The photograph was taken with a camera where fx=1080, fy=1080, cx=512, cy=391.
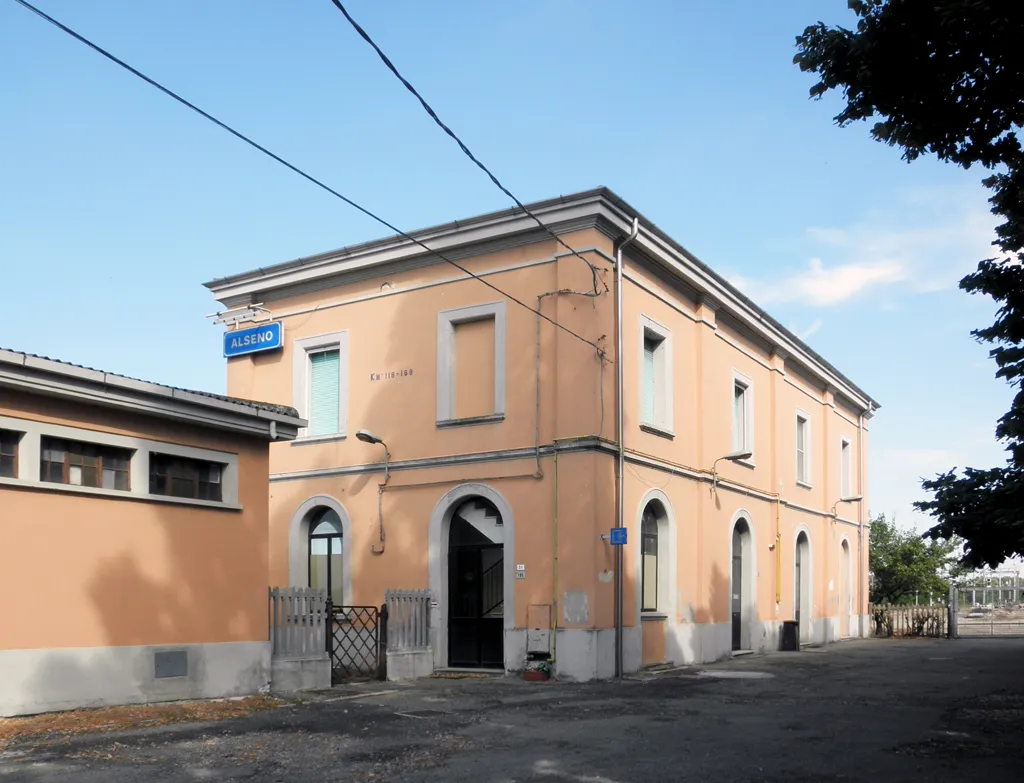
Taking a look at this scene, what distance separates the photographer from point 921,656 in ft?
84.6

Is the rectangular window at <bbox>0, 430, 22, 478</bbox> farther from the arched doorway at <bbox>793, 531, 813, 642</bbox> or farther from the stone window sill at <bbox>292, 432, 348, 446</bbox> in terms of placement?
the arched doorway at <bbox>793, 531, 813, 642</bbox>

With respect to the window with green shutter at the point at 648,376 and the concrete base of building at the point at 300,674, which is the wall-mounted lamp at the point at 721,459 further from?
the concrete base of building at the point at 300,674

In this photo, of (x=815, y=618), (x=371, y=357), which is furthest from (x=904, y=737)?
(x=815, y=618)

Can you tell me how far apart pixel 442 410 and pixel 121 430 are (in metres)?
8.04

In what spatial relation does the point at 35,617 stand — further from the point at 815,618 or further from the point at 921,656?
the point at 815,618

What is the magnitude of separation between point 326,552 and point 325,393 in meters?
3.35

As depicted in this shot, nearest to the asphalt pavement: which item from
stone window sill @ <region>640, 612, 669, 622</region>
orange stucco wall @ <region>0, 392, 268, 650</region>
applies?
orange stucco wall @ <region>0, 392, 268, 650</region>

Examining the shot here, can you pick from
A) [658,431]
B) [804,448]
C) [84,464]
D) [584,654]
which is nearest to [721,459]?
[658,431]

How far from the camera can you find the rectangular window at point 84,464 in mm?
12742

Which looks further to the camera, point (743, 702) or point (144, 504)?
point (743, 702)

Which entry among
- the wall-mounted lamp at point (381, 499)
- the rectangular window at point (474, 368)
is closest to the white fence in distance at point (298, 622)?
the wall-mounted lamp at point (381, 499)

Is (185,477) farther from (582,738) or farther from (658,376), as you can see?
(658,376)

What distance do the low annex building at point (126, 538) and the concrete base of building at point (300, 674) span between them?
325 mm

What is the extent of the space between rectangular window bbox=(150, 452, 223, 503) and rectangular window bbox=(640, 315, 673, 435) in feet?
31.6
